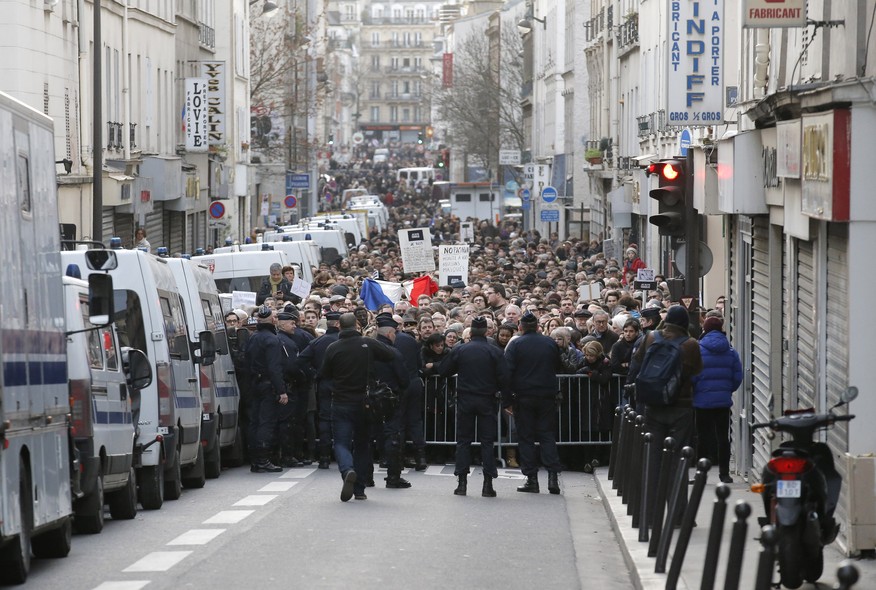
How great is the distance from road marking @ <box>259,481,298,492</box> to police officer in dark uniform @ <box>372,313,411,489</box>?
3.01 feet

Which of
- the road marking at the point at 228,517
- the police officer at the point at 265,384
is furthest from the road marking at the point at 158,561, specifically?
the police officer at the point at 265,384

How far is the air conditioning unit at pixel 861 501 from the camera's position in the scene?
11.9 meters

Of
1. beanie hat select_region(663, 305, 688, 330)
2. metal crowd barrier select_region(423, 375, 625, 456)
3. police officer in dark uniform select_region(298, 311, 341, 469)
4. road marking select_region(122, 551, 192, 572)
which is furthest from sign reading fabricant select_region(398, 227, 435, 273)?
road marking select_region(122, 551, 192, 572)

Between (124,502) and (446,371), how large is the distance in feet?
11.7

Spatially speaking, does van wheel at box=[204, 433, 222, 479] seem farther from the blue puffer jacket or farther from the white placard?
the white placard

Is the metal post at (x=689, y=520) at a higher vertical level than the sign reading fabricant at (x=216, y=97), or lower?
lower

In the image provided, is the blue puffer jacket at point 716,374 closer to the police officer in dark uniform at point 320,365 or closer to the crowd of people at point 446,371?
the crowd of people at point 446,371

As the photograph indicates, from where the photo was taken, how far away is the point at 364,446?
663 inches

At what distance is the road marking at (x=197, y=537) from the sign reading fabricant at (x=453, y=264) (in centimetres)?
2074

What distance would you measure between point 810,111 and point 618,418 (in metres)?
6.05

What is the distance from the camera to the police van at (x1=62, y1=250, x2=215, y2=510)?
1588 centimetres

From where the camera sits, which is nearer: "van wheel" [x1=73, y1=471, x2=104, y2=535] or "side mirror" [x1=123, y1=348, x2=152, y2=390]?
"van wheel" [x1=73, y1=471, x2=104, y2=535]

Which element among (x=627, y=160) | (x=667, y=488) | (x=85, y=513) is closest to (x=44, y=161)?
(x=85, y=513)

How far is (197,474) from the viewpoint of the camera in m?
18.0
